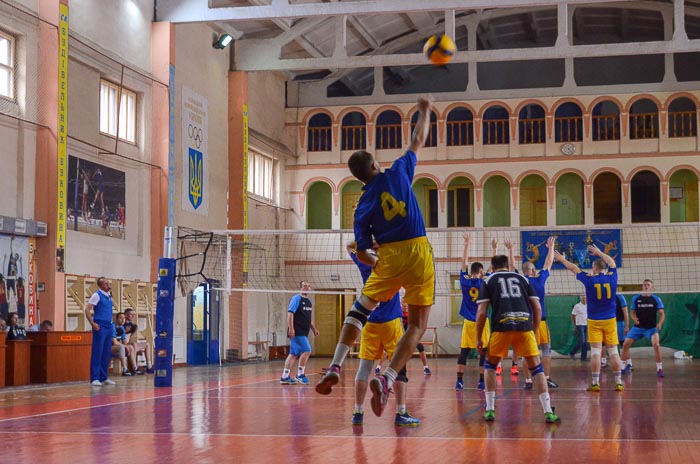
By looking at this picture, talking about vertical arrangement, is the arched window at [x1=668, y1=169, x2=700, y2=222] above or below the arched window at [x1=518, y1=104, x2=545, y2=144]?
below

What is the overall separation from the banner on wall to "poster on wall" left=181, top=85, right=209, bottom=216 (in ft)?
38.3

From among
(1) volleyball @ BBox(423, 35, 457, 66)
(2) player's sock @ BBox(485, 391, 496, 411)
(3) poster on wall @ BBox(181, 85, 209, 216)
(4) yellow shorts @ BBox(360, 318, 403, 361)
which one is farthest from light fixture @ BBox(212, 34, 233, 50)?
(2) player's sock @ BBox(485, 391, 496, 411)

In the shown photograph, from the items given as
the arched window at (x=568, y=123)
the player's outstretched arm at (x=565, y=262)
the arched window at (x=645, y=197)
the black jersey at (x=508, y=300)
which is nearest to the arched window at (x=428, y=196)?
the arched window at (x=568, y=123)

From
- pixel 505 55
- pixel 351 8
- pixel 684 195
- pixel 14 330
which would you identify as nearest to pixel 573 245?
pixel 684 195

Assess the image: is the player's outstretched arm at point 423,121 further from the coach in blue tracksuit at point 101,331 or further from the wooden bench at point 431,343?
the wooden bench at point 431,343

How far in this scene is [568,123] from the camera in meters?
→ 32.8

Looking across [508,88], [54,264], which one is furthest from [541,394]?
[508,88]

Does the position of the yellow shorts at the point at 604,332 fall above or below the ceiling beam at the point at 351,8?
below

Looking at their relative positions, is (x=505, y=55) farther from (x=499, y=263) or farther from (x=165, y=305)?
(x=499, y=263)

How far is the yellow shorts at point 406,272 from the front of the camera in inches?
283

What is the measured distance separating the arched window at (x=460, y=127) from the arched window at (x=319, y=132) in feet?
14.8

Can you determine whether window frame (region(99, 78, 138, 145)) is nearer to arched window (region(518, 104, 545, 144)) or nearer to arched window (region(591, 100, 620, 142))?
arched window (region(518, 104, 545, 144))

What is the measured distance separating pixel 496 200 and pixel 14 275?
771 inches

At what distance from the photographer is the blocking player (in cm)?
720
